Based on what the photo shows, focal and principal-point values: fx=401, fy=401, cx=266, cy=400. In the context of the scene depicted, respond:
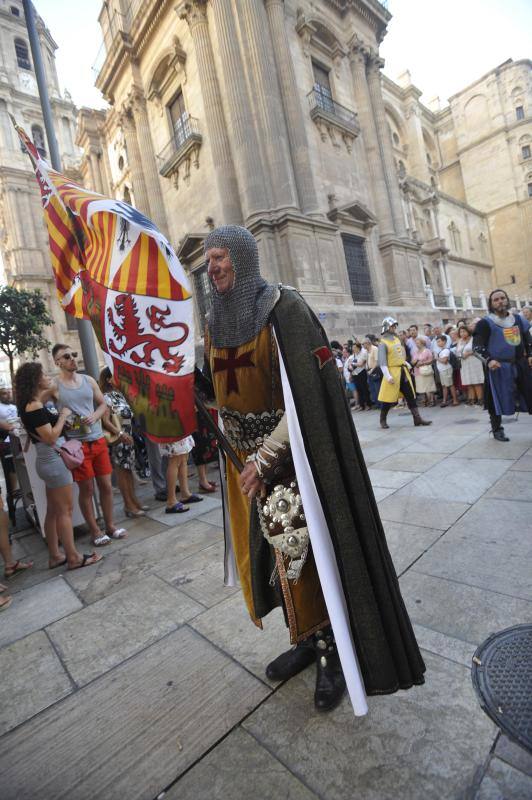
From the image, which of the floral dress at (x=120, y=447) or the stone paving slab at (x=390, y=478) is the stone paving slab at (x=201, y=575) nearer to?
the floral dress at (x=120, y=447)

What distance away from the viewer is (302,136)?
15.2 metres

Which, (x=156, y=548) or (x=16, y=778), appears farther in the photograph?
(x=156, y=548)

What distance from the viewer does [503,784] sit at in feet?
4.39

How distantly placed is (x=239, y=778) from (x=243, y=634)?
851 mm

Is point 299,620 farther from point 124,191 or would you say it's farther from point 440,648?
point 124,191

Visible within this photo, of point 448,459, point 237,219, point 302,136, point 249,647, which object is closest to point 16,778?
point 249,647

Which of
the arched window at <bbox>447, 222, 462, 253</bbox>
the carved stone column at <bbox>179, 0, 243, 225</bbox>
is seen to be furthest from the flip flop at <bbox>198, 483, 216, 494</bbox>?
the arched window at <bbox>447, 222, 462, 253</bbox>

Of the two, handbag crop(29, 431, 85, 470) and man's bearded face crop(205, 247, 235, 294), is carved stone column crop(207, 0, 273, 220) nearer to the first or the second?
handbag crop(29, 431, 85, 470)

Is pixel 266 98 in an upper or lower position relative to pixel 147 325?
upper

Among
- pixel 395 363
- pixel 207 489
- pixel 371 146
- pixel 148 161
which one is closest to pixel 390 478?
pixel 207 489

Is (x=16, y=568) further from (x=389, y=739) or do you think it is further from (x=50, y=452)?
(x=389, y=739)

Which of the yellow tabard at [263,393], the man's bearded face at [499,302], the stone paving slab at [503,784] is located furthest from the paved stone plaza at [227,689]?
the man's bearded face at [499,302]

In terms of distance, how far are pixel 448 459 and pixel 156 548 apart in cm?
361

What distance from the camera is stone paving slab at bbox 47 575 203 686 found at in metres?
2.33
